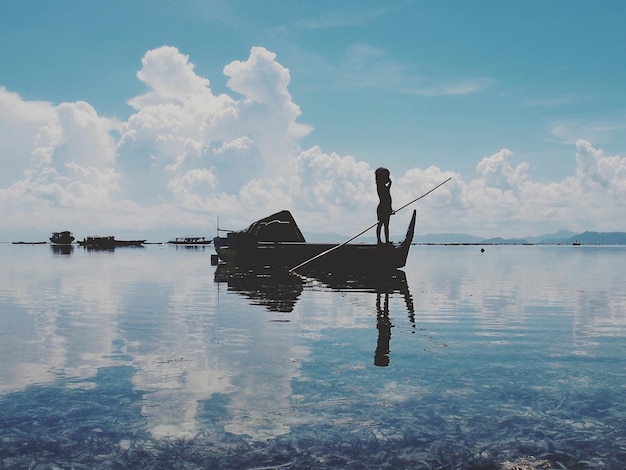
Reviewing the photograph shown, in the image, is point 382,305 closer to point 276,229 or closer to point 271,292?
point 271,292

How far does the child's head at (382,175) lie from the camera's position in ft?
107

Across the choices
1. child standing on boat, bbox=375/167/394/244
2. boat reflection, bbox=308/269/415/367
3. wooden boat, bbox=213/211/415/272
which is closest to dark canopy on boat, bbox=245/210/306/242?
wooden boat, bbox=213/211/415/272

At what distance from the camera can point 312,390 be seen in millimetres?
8102

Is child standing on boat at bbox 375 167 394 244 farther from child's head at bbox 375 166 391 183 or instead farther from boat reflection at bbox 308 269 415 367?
boat reflection at bbox 308 269 415 367

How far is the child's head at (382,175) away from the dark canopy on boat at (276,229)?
18.6 meters

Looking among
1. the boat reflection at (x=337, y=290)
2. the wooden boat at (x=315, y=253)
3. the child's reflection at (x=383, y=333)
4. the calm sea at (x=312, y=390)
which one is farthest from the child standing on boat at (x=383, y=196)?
the calm sea at (x=312, y=390)

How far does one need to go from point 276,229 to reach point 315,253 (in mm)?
11645

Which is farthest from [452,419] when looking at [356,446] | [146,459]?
[146,459]

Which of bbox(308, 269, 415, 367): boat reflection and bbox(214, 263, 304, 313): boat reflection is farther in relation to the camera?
bbox(214, 263, 304, 313): boat reflection

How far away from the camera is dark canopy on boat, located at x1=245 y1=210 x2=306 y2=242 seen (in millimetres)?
49688

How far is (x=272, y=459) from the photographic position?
18.6 ft

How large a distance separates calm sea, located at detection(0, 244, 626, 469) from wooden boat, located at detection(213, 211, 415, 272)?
19.8 meters

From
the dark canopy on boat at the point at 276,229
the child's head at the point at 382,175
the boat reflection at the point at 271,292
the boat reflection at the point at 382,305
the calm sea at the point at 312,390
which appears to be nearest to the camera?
the calm sea at the point at 312,390

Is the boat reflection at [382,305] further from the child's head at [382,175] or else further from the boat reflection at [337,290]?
the child's head at [382,175]
